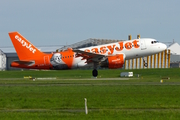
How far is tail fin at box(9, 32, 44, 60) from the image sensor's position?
5144 cm

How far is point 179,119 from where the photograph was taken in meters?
18.4

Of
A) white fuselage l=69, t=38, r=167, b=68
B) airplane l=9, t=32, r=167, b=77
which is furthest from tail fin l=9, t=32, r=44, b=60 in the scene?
white fuselage l=69, t=38, r=167, b=68

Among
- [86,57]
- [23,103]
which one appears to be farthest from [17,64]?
[23,103]

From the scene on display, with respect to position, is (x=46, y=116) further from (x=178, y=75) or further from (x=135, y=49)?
(x=178, y=75)

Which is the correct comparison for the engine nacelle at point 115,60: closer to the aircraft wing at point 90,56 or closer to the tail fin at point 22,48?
the aircraft wing at point 90,56

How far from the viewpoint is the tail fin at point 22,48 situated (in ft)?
169

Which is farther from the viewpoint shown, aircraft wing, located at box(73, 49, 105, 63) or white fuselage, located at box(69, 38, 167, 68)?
white fuselage, located at box(69, 38, 167, 68)

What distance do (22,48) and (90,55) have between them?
9577 millimetres

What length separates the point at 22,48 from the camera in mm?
51531

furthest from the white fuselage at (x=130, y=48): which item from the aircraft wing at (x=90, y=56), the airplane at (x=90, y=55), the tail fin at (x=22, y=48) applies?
the tail fin at (x=22, y=48)

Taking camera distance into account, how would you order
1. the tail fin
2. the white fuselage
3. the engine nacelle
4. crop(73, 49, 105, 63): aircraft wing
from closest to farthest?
crop(73, 49, 105, 63): aircraft wing → the engine nacelle → the white fuselage → the tail fin

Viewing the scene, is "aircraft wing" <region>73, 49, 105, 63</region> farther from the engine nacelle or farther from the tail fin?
the tail fin

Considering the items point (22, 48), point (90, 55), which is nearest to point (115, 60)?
point (90, 55)

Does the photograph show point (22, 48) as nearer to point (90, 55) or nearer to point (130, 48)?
point (90, 55)
